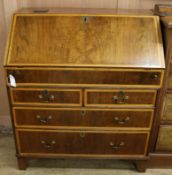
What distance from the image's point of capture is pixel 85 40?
4.92ft

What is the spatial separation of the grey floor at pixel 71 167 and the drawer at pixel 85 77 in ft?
2.40

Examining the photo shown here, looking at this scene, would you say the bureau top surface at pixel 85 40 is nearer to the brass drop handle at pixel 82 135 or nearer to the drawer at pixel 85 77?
the drawer at pixel 85 77

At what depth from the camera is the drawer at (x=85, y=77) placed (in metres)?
1.45

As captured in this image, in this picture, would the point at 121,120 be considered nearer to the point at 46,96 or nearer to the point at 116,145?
the point at 116,145

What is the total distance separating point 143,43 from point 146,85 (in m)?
0.25

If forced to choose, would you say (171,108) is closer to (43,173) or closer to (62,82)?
(62,82)

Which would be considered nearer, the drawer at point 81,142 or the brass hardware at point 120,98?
the brass hardware at point 120,98

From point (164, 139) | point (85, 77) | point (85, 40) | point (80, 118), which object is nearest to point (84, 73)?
point (85, 77)

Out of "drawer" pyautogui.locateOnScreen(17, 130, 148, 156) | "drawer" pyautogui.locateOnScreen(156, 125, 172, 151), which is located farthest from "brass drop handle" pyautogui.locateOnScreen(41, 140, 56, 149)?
"drawer" pyautogui.locateOnScreen(156, 125, 172, 151)

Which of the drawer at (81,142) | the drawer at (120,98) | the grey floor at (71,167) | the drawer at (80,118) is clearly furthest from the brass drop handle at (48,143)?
the drawer at (120,98)

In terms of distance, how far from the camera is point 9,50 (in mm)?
1469

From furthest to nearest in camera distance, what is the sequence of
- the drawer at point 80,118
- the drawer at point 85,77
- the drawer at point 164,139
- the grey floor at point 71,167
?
the grey floor at point 71,167 → the drawer at point 164,139 → the drawer at point 80,118 → the drawer at point 85,77

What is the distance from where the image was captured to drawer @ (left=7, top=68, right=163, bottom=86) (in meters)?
1.45

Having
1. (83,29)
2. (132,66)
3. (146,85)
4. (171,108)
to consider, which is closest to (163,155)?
(171,108)
